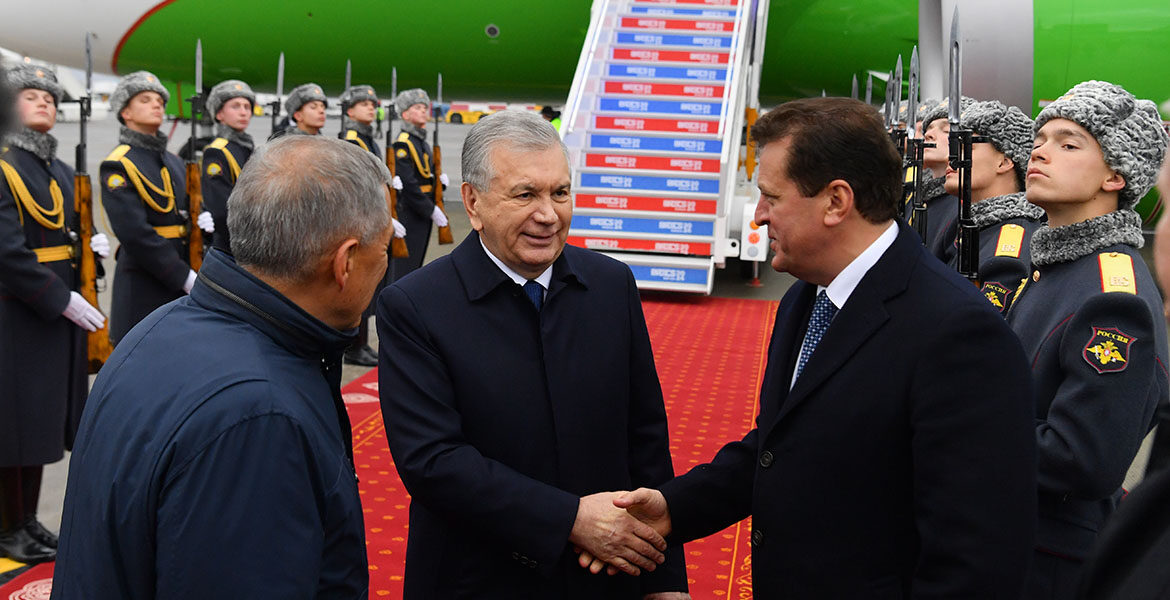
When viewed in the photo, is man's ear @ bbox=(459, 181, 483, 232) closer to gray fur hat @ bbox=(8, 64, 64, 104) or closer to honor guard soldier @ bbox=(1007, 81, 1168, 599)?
honor guard soldier @ bbox=(1007, 81, 1168, 599)

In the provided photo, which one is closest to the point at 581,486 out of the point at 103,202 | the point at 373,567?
the point at 373,567

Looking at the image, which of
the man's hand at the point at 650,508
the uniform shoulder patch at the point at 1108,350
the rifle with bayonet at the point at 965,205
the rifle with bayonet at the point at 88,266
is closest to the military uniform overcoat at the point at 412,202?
the rifle with bayonet at the point at 88,266

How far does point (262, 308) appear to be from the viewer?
49.4 inches

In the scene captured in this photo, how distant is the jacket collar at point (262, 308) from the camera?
49.4 inches

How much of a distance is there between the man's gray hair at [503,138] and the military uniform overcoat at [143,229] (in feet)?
9.37

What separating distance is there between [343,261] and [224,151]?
4.55m

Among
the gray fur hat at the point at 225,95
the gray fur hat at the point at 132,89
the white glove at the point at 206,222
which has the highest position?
the gray fur hat at the point at 225,95

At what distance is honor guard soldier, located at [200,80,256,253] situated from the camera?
5.36 m

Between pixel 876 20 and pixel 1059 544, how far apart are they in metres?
8.51

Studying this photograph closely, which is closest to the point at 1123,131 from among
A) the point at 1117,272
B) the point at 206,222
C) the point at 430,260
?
the point at 1117,272

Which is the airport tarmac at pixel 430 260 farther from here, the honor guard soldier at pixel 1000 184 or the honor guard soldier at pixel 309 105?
the honor guard soldier at pixel 1000 184

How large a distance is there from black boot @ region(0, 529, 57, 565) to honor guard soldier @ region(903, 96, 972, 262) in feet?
9.60

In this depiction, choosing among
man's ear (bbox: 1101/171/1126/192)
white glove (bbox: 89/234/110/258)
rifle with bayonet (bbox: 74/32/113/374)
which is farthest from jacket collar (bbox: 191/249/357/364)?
white glove (bbox: 89/234/110/258)

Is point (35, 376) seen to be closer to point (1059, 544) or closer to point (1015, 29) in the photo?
point (1059, 544)
